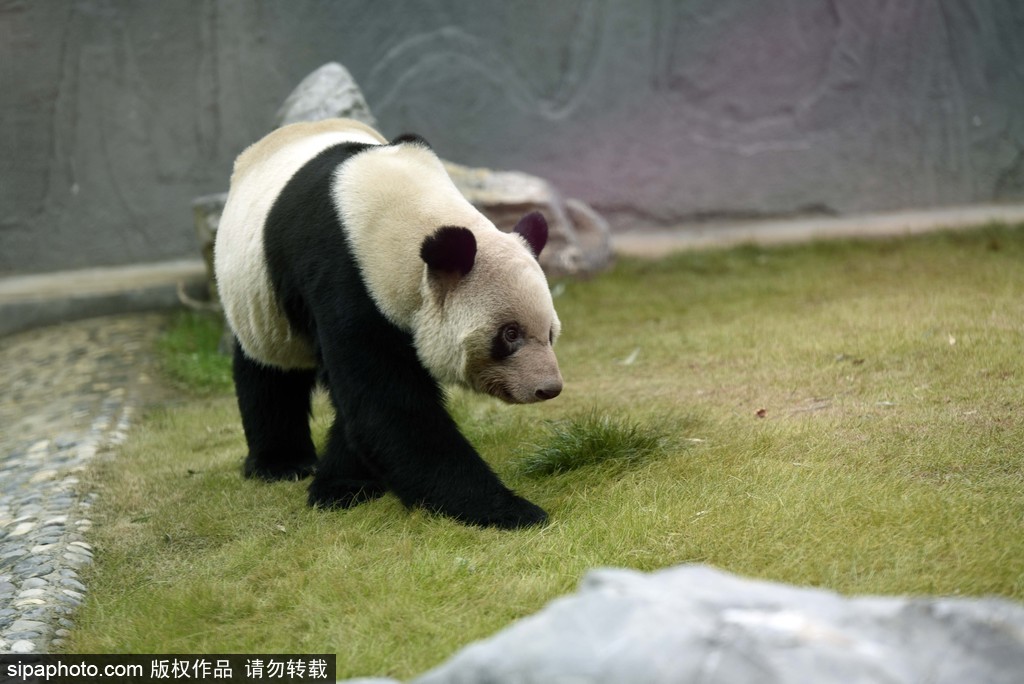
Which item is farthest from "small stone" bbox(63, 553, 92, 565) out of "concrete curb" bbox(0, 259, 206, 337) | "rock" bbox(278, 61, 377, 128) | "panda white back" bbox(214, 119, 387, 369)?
"concrete curb" bbox(0, 259, 206, 337)

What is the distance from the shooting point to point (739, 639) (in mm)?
1922

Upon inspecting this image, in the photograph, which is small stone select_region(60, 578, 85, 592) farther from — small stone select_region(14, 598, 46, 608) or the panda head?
the panda head

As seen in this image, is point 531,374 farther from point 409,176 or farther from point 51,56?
point 51,56

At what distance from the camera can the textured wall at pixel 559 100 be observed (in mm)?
9820

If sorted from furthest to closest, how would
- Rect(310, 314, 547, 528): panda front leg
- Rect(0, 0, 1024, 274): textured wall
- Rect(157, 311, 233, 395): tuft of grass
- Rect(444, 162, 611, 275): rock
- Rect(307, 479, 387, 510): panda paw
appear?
Rect(0, 0, 1024, 274): textured wall
Rect(444, 162, 611, 275): rock
Rect(157, 311, 233, 395): tuft of grass
Rect(307, 479, 387, 510): panda paw
Rect(310, 314, 547, 528): panda front leg

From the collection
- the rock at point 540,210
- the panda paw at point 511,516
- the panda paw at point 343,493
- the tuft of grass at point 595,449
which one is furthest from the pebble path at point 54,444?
the rock at point 540,210

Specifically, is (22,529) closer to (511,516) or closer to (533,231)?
(511,516)

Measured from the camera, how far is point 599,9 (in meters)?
10.1

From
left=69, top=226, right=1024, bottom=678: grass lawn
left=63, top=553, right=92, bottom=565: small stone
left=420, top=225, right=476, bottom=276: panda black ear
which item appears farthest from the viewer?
left=63, top=553, right=92, bottom=565: small stone

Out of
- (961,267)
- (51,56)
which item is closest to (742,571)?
(961,267)

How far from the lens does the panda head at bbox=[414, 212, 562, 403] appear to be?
375 cm

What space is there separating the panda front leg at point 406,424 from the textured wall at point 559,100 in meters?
6.57

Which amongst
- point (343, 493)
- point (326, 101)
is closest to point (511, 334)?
point (343, 493)

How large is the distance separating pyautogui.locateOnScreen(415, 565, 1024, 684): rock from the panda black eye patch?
169 centimetres
